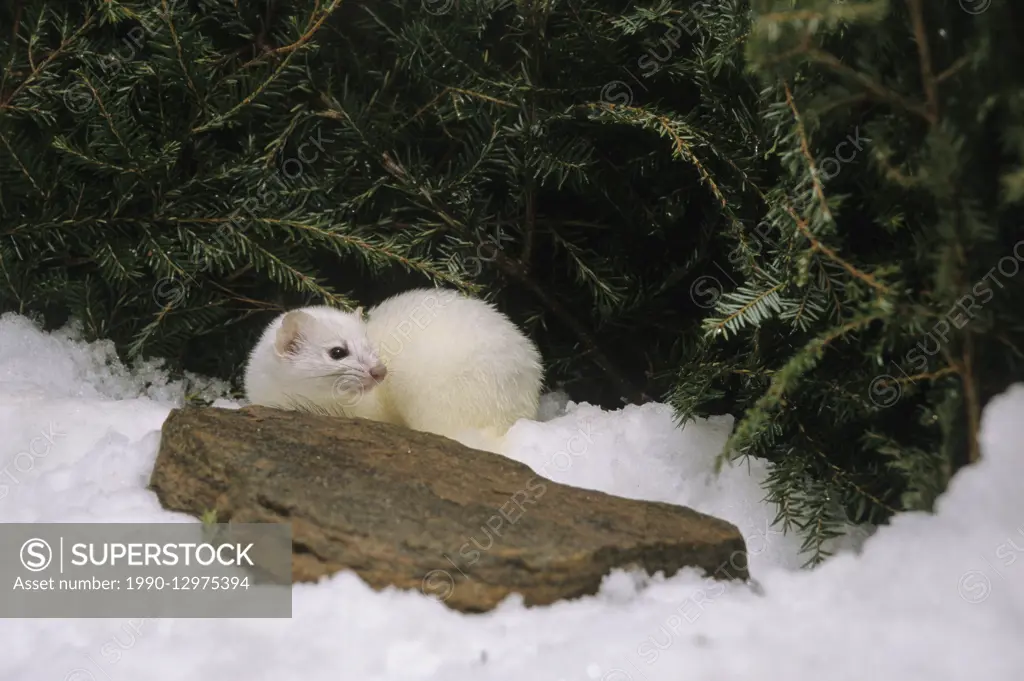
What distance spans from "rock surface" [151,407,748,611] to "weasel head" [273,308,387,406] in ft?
1.52

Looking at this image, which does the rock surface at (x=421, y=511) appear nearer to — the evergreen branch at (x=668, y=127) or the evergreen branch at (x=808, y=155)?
the evergreen branch at (x=808, y=155)

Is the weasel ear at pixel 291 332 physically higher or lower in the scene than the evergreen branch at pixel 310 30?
lower

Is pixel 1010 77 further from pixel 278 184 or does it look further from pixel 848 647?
pixel 278 184

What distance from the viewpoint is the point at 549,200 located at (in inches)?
110

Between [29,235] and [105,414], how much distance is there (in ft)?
2.13

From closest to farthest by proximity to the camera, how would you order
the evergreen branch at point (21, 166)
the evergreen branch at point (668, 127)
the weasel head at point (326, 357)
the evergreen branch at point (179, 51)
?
1. the evergreen branch at point (668, 127)
2. the evergreen branch at point (179, 51)
3. the evergreen branch at point (21, 166)
4. the weasel head at point (326, 357)

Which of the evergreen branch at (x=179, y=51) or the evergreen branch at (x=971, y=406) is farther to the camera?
the evergreen branch at (x=179, y=51)

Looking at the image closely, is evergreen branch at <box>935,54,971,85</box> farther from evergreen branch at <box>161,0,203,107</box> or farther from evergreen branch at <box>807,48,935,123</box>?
evergreen branch at <box>161,0,203,107</box>

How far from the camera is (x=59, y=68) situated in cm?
246

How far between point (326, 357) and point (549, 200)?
2.87 feet

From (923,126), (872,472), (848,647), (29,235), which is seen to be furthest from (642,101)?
(29,235)

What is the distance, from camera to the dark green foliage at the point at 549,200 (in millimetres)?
1632

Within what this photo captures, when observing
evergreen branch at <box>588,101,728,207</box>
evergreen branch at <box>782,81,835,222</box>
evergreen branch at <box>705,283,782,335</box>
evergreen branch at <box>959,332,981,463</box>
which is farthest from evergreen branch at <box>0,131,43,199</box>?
evergreen branch at <box>959,332,981,463</box>

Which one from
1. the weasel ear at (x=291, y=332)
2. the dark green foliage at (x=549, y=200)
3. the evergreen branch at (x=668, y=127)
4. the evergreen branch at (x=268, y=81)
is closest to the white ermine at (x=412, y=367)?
the weasel ear at (x=291, y=332)
